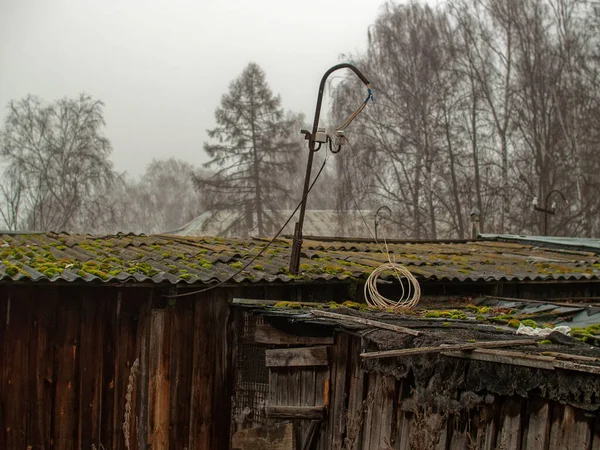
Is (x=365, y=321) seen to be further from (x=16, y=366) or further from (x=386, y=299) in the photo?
(x=16, y=366)

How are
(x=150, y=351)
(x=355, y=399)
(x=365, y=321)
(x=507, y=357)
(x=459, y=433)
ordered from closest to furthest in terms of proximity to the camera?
(x=507, y=357)
(x=459, y=433)
(x=365, y=321)
(x=355, y=399)
(x=150, y=351)

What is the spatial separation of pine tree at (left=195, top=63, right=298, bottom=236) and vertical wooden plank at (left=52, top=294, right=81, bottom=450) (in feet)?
81.2

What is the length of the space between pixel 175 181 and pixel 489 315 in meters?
55.4

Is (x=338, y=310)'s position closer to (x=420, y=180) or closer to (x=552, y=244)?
(x=552, y=244)

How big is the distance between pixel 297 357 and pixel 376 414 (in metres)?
1.25

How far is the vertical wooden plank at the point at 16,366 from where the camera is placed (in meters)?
7.37

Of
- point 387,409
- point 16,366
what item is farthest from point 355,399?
point 16,366

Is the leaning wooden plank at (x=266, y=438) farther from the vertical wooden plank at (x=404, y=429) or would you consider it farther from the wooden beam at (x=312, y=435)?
the vertical wooden plank at (x=404, y=429)

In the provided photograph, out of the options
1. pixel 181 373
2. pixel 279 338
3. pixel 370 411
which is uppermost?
pixel 279 338

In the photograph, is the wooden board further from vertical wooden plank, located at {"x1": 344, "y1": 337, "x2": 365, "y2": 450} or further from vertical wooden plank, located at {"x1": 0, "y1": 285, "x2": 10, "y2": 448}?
vertical wooden plank, located at {"x1": 344, "y1": 337, "x2": 365, "y2": 450}

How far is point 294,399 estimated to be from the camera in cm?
677

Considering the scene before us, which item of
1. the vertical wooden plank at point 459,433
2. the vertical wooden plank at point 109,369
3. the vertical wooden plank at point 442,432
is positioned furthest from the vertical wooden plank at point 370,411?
the vertical wooden plank at point 109,369

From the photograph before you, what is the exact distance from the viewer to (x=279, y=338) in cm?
696

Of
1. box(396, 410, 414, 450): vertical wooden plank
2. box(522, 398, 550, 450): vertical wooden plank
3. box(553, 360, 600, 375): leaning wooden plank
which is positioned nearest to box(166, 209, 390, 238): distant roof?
box(396, 410, 414, 450): vertical wooden plank
